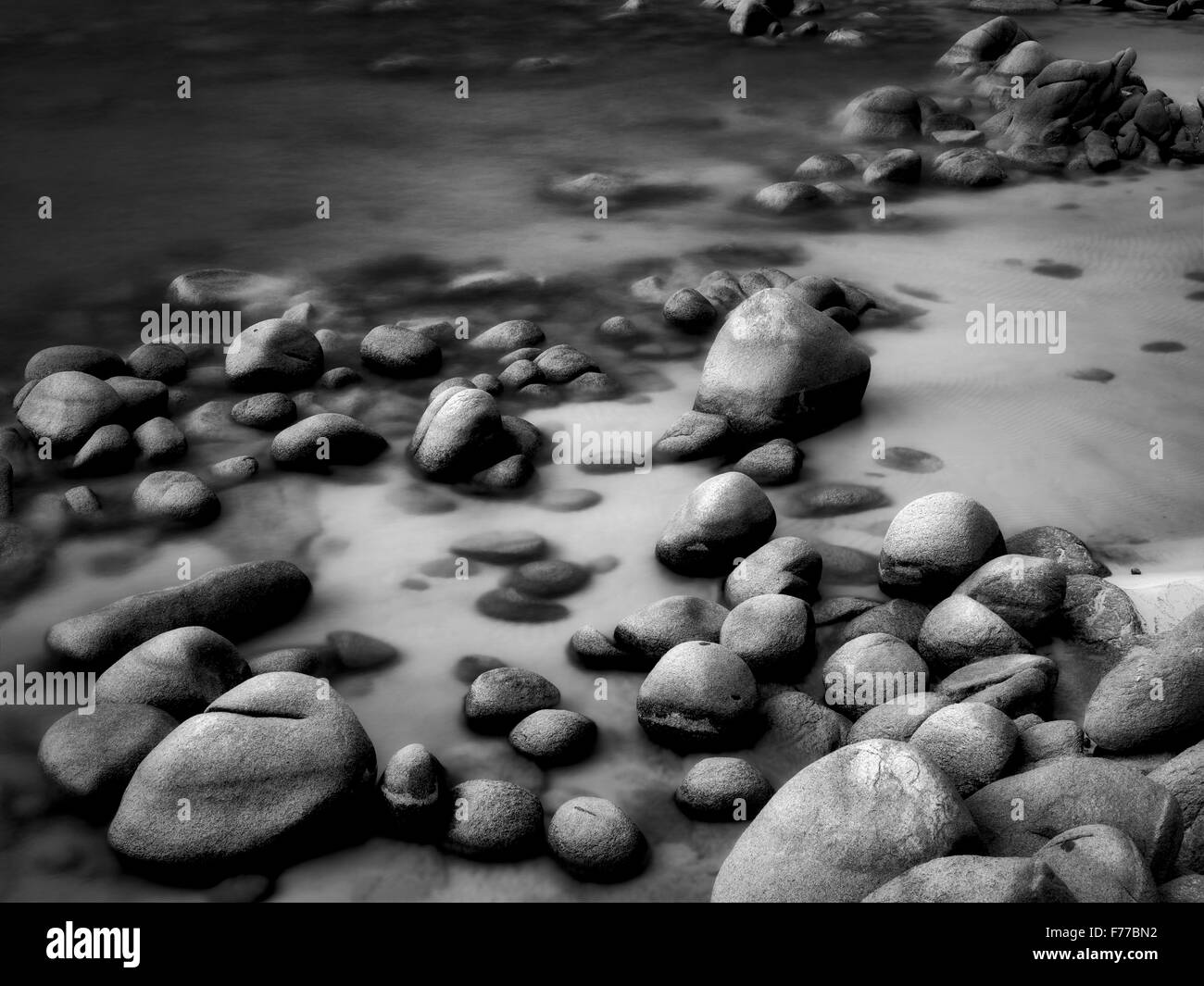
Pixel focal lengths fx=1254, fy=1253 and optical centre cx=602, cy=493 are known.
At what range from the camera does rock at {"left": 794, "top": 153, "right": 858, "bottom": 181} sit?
28.8ft

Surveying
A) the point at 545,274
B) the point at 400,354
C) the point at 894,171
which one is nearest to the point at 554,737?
the point at 400,354

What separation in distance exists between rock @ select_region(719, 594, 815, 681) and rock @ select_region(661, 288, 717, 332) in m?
2.76

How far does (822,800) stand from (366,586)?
216 cm

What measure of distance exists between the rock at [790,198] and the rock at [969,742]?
5.23 m

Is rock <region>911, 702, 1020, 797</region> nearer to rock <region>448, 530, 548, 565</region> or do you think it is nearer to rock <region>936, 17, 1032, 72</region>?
rock <region>448, 530, 548, 565</region>

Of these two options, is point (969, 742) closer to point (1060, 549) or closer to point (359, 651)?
point (1060, 549)

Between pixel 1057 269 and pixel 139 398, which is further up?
pixel 1057 269

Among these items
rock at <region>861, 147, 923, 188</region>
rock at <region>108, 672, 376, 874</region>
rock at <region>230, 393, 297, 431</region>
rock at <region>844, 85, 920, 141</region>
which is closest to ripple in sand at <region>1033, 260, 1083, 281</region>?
rock at <region>861, 147, 923, 188</region>

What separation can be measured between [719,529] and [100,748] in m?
2.17

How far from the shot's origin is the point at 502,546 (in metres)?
4.81

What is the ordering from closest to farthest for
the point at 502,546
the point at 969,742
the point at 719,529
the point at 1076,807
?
the point at 1076,807
the point at 969,742
the point at 719,529
the point at 502,546

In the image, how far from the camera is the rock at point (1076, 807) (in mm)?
2982

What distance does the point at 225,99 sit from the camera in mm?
10461

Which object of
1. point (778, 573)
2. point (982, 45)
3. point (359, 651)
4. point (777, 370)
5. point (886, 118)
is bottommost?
point (359, 651)
